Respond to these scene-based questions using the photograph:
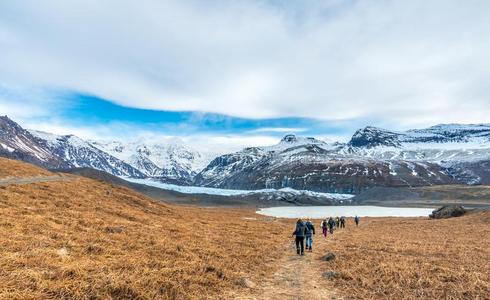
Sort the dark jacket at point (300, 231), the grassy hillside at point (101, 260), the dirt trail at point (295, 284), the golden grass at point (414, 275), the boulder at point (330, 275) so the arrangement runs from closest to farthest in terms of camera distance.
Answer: the grassy hillside at point (101, 260)
the golden grass at point (414, 275)
the dirt trail at point (295, 284)
the boulder at point (330, 275)
the dark jacket at point (300, 231)

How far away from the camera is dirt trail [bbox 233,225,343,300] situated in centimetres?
1402

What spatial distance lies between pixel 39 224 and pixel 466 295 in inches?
844

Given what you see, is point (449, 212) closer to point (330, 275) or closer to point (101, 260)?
point (330, 275)

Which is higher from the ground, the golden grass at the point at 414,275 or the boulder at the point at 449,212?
the boulder at the point at 449,212

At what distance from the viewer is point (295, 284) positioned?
16109mm

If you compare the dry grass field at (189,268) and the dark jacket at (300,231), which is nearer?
the dry grass field at (189,268)

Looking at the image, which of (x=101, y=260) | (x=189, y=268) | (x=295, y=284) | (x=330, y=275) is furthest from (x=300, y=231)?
(x=101, y=260)

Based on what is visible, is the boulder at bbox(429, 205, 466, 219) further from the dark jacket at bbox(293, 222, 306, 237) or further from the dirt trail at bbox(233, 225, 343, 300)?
the dirt trail at bbox(233, 225, 343, 300)

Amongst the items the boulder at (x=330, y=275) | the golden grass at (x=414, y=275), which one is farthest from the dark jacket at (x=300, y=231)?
the boulder at (x=330, y=275)

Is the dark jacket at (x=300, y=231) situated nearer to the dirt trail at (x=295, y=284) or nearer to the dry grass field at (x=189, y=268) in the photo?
the dry grass field at (x=189, y=268)

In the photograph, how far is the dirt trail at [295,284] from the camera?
14.0m

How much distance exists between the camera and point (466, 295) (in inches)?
531

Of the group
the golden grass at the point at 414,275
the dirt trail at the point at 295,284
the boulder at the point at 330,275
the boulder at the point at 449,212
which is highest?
the boulder at the point at 449,212

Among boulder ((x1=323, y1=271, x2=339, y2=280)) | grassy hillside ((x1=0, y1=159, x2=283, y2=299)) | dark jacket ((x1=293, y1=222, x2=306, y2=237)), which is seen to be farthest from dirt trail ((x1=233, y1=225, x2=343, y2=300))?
dark jacket ((x1=293, y1=222, x2=306, y2=237))
